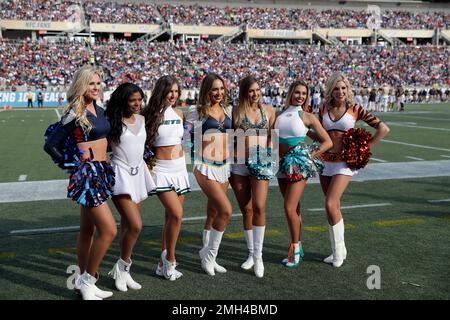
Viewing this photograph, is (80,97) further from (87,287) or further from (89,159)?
(87,287)

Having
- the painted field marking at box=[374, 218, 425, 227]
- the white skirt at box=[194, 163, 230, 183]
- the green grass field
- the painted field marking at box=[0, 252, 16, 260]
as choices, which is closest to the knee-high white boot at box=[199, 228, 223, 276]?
the green grass field

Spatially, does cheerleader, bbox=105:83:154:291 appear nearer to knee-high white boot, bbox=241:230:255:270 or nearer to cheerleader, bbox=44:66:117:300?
cheerleader, bbox=44:66:117:300

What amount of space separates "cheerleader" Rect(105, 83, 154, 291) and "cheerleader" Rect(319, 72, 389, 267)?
5.69ft

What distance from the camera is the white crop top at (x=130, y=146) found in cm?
369

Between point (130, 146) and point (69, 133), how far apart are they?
0.47 meters

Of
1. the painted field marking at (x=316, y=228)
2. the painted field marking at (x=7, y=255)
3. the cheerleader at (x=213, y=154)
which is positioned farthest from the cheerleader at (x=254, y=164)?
the painted field marking at (x=7, y=255)

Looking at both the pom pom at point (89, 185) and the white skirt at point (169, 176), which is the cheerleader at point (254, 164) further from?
the pom pom at point (89, 185)

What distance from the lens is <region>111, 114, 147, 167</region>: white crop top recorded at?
3.69 meters

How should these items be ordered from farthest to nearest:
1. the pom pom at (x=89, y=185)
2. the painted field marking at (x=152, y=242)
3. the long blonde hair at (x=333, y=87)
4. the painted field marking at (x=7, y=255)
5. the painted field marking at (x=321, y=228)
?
1. the painted field marking at (x=321, y=228)
2. the painted field marking at (x=152, y=242)
3. the painted field marking at (x=7, y=255)
4. the long blonde hair at (x=333, y=87)
5. the pom pom at (x=89, y=185)

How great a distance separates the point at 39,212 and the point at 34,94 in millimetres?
28641

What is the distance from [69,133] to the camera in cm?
343

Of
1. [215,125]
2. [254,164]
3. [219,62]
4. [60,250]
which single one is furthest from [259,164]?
[219,62]

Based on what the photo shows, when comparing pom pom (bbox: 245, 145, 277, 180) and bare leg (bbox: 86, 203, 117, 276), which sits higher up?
pom pom (bbox: 245, 145, 277, 180)

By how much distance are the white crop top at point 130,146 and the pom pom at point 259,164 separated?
939 mm
